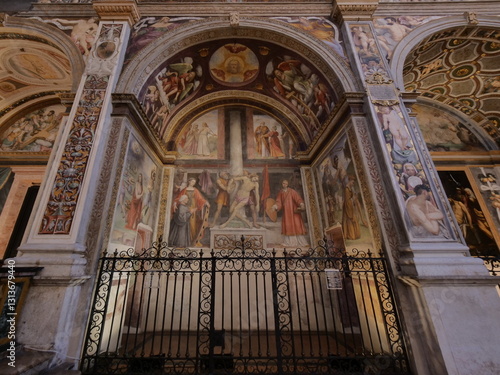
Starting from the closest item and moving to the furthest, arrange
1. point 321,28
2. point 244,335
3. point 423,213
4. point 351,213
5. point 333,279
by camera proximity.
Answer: point 333,279 < point 423,213 < point 351,213 < point 244,335 < point 321,28

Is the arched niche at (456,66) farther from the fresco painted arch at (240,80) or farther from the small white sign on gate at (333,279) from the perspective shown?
the small white sign on gate at (333,279)

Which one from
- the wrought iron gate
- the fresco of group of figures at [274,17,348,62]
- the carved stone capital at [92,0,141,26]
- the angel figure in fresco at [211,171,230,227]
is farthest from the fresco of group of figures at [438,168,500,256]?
the carved stone capital at [92,0,141,26]

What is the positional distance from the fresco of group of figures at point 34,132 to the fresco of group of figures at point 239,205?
5075 mm

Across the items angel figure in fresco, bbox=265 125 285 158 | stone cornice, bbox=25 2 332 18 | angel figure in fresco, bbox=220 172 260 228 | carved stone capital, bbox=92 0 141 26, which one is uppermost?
stone cornice, bbox=25 2 332 18

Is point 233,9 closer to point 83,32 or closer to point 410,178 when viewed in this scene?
point 83,32

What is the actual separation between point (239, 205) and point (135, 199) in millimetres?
2903

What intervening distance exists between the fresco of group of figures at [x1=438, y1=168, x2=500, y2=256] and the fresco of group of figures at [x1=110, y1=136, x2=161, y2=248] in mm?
9395

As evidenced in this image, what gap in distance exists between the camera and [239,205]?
23.1 feet

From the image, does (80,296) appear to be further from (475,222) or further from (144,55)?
(475,222)

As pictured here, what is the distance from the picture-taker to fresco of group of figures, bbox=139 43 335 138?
6102mm

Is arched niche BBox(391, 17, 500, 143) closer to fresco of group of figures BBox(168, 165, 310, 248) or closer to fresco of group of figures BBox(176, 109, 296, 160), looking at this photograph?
fresco of group of figures BBox(176, 109, 296, 160)

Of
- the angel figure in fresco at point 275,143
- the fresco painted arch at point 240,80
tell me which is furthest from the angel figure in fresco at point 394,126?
the angel figure in fresco at point 275,143

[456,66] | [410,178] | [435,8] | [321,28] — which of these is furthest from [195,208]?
[456,66]

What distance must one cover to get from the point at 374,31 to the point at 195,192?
6387 millimetres
